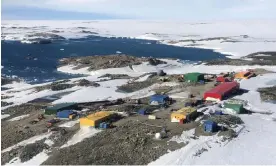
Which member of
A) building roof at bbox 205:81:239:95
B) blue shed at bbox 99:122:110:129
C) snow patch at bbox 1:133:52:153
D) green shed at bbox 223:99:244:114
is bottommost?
snow patch at bbox 1:133:52:153

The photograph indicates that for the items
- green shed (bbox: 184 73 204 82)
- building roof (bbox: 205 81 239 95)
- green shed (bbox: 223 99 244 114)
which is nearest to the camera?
green shed (bbox: 223 99 244 114)

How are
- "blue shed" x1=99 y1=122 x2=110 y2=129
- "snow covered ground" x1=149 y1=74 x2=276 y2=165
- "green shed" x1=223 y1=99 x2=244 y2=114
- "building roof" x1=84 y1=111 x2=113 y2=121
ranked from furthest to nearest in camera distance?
"green shed" x1=223 y1=99 x2=244 y2=114 → "building roof" x1=84 y1=111 x2=113 y2=121 → "blue shed" x1=99 y1=122 x2=110 y2=129 → "snow covered ground" x1=149 y1=74 x2=276 y2=165

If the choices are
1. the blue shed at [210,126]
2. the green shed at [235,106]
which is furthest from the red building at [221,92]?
the blue shed at [210,126]

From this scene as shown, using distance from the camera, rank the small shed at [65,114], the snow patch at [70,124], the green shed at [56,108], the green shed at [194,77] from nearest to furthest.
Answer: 1. the snow patch at [70,124]
2. the small shed at [65,114]
3. the green shed at [56,108]
4. the green shed at [194,77]

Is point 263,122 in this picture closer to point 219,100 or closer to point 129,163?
point 219,100

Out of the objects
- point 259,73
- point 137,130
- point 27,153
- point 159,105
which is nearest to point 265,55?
point 259,73

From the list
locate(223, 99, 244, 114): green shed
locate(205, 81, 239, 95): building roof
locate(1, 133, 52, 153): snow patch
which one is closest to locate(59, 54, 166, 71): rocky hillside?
locate(205, 81, 239, 95): building roof

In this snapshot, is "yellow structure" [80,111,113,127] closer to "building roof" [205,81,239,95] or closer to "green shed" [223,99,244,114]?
"green shed" [223,99,244,114]

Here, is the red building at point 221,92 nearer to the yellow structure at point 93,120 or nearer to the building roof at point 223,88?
the building roof at point 223,88

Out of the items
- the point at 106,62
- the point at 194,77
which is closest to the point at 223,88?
the point at 194,77
